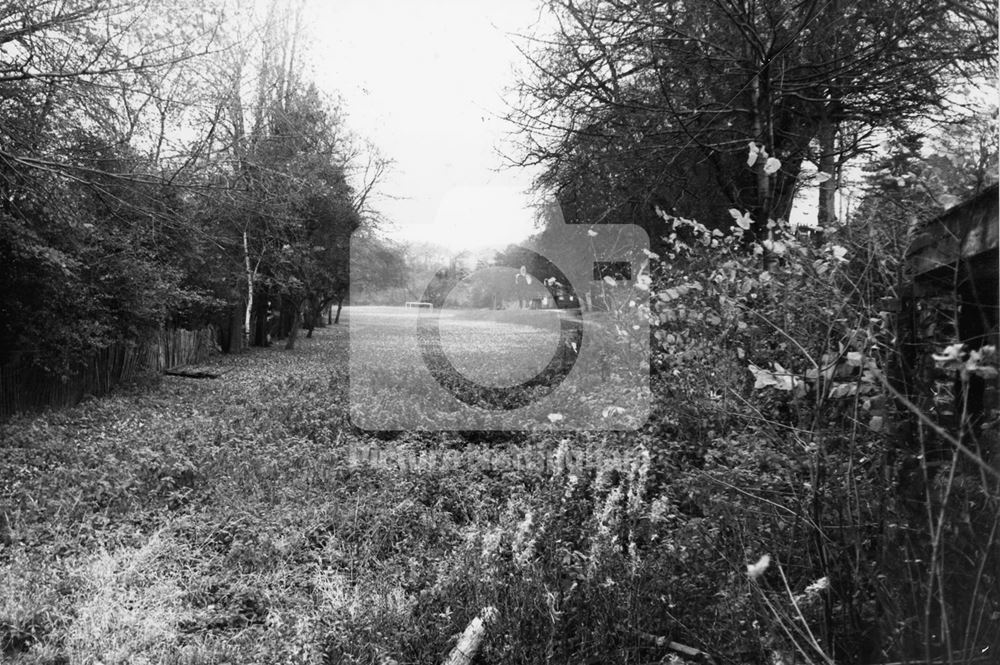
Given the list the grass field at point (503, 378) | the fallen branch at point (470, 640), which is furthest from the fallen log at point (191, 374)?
the fallen branch at point (470, 640)

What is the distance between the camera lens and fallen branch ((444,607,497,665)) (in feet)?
7.97

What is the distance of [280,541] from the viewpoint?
3754 mm

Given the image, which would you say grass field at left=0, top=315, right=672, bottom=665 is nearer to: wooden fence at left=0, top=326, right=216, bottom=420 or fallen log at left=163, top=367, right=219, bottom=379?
wooden fence at left=0, top=326, right=216, bottom=420

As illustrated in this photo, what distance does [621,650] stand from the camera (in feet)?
7.24

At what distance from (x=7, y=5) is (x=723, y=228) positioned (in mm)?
6495

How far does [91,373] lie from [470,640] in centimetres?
934

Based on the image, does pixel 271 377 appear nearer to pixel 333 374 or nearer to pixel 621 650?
pixel 333 374

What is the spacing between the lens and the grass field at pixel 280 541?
8.67 feet

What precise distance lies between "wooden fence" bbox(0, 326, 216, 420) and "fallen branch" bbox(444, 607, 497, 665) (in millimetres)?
7681

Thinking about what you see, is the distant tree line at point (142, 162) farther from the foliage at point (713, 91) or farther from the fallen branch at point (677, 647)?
the fallen branch at point (677, 647)

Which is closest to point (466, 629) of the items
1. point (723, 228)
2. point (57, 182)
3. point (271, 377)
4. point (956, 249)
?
point (956, 249)

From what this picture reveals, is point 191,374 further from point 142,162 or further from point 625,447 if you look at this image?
point 625,447

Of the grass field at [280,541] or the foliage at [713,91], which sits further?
the foliage at [713,91]

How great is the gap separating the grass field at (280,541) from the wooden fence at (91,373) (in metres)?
0.90
